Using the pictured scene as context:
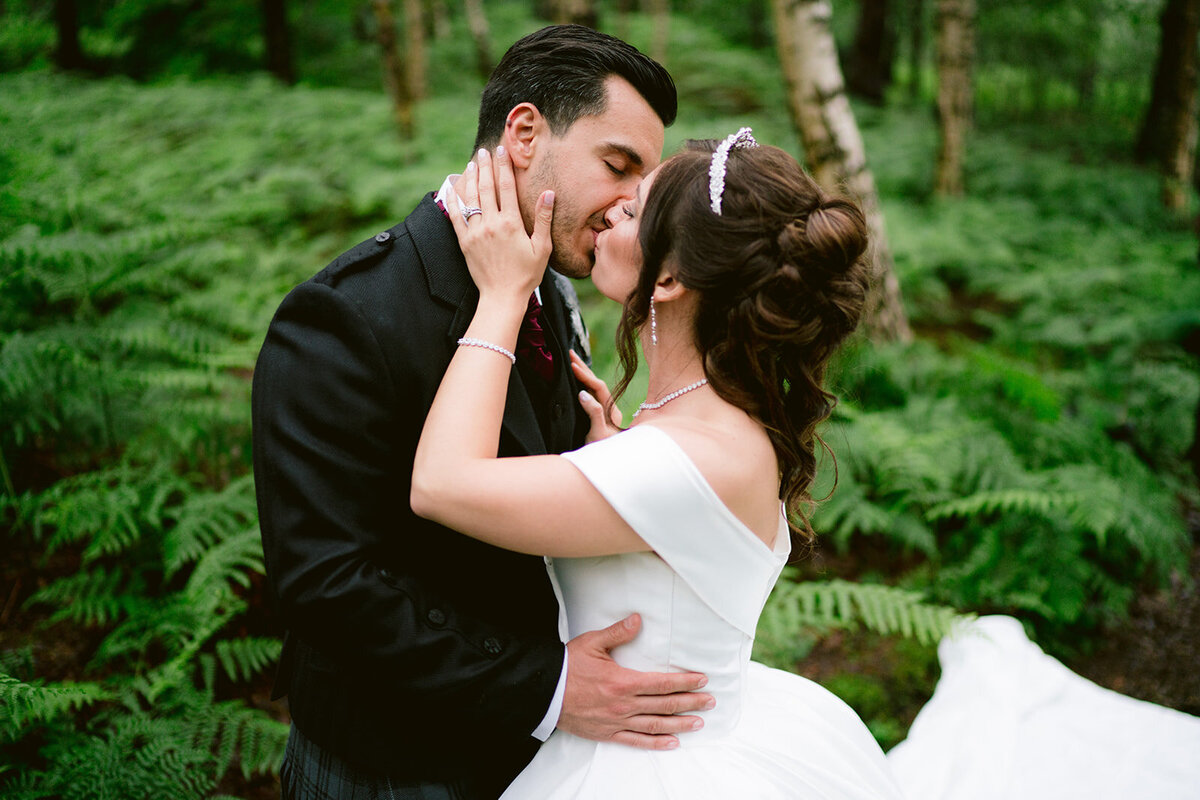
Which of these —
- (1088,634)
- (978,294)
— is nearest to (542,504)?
(1088,634)

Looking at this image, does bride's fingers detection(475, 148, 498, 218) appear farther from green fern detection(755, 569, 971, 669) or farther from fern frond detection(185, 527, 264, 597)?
green fern detection(755, 569, 971, 669)

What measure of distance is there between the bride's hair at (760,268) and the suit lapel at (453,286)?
39 cm

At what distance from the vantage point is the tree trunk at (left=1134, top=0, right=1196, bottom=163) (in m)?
10.7

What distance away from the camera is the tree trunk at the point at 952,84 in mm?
10281

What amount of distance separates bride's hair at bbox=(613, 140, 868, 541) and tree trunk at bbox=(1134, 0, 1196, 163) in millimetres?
12041

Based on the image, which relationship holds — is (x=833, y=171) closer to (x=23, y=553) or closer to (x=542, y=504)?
(x=542, y=504)

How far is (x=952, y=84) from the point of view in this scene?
1058 centimetres

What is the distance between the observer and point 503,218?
6.35ft

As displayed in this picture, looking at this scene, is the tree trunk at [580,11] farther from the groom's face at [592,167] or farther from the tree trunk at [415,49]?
the groom's face at [592,167]

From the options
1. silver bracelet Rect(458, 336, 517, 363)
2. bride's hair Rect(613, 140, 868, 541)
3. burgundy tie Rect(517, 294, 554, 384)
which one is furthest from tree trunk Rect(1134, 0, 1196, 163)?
silver bracelet Rect(458, 336, 517, 363)

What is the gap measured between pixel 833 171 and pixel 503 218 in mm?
4542

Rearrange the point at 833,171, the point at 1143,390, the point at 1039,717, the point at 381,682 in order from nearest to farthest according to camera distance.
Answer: the point at 381,682 < the point at 1039,717 < the point at 833,171 < the point at 1143,390

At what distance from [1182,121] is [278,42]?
14919mm

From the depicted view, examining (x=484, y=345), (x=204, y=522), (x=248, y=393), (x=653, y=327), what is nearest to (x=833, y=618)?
(x=653, y=327)
